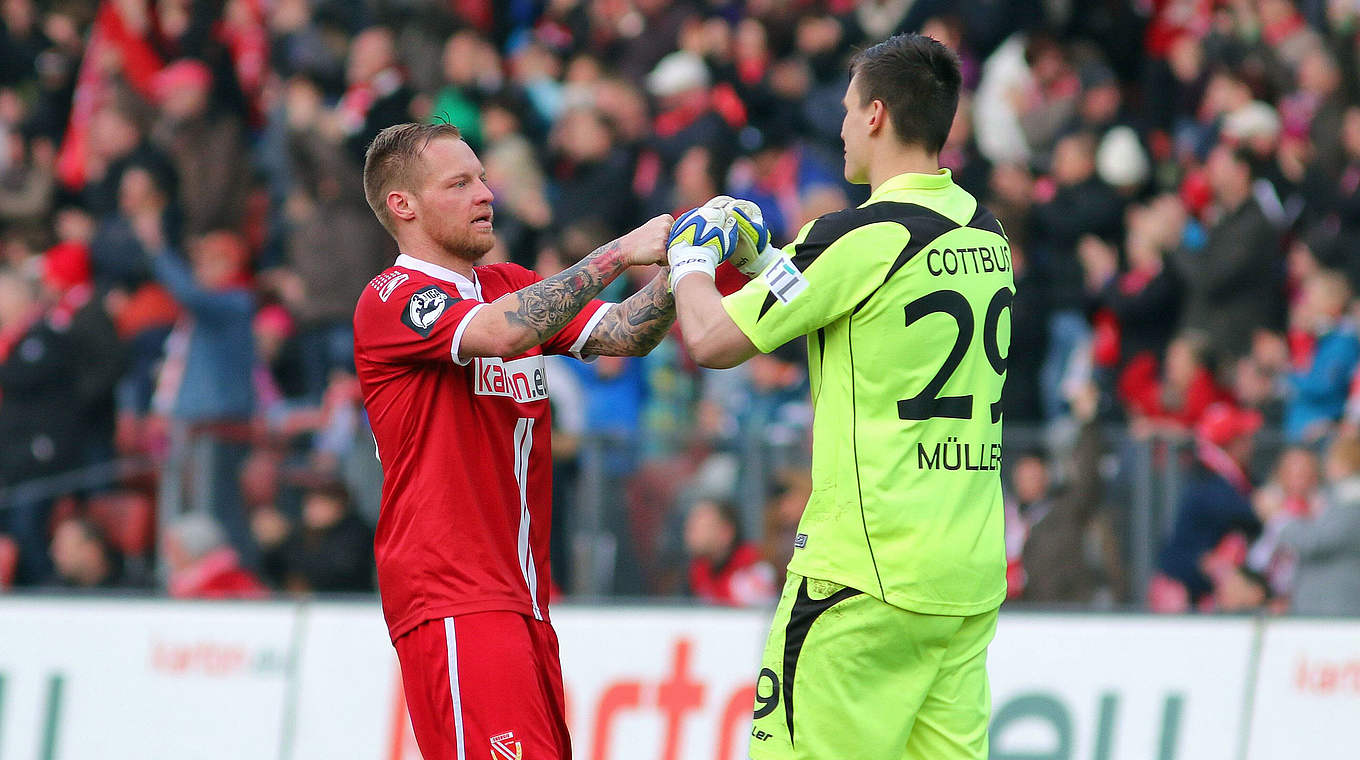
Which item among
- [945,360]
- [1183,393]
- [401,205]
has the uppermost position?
[401,205]

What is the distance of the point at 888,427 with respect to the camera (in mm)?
4891

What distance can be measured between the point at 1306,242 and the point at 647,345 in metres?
7.70

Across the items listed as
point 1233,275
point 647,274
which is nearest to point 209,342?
point 647,274

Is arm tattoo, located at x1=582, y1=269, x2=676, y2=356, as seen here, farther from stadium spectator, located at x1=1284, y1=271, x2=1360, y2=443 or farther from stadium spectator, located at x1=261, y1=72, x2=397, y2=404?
stadium spectator, located at x1=261, y1=72, x2=397, y2=404

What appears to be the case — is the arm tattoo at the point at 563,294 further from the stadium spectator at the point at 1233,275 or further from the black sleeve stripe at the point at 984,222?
the stadium spectator at the point at 1233,275

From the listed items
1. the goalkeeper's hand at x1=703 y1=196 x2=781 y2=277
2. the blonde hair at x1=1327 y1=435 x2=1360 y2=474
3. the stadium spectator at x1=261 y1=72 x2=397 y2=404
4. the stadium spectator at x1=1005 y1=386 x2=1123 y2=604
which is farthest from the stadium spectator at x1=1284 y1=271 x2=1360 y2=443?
the goalkeeper's hand at x1=703 y1=196 x2=781 y2=277

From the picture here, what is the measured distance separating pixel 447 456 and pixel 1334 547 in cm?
604

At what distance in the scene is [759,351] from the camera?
4875 mm

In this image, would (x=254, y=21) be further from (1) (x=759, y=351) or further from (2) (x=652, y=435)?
(1) (x=759, y=351)

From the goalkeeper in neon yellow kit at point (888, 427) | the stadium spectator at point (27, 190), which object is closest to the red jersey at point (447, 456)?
the goalkeeper in neon yellow kit at point (888, 427)

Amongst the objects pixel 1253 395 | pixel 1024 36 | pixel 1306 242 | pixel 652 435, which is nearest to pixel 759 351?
pixel 652 435

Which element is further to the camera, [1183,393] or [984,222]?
[1183,393]

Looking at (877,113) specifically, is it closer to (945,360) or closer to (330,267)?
(945,360)

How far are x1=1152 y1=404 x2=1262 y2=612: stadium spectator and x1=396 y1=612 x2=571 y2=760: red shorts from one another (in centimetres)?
592
